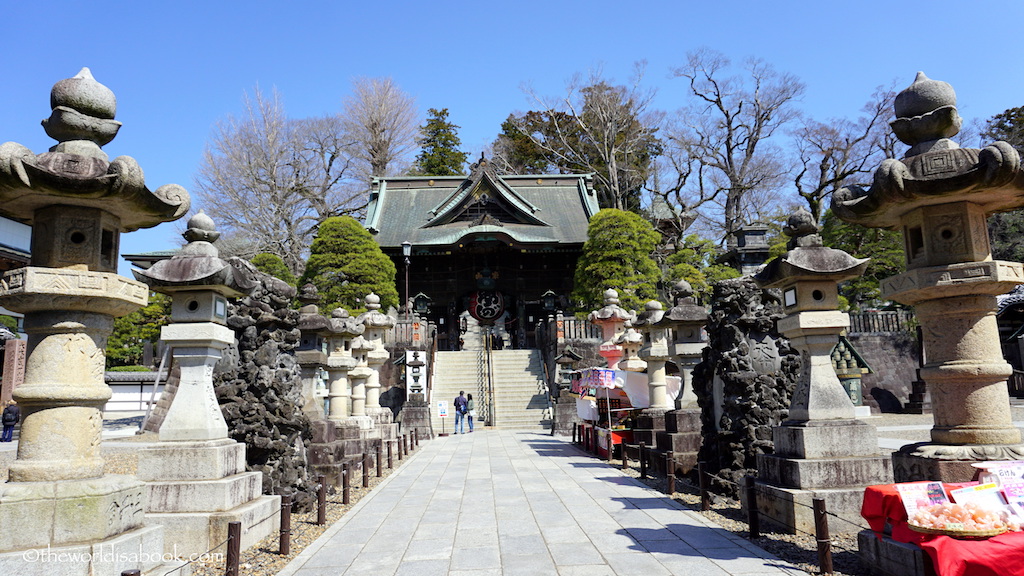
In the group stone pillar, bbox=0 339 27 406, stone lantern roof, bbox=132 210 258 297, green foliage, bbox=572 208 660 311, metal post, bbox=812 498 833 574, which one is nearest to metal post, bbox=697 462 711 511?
metal post, bbox=812 498 833 574

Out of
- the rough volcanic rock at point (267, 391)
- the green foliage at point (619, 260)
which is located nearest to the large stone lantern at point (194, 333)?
the rough volcanic rock at point (267, 391)

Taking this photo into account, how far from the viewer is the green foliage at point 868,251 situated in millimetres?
25641

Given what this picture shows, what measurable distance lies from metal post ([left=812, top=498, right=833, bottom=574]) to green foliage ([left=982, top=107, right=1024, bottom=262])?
1116 inches

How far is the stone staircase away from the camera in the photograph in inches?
932

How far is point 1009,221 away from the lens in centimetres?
2961

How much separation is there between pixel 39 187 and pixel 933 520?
663 cm

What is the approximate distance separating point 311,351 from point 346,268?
17.4 m

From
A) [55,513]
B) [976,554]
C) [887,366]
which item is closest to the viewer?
[976,554]

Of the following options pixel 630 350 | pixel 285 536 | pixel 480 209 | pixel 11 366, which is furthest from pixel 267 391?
pixel 480 209

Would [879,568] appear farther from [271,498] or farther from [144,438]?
[144,438]

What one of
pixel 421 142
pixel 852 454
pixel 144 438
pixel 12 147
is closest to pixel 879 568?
pixel 852 454

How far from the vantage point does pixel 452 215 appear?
34.1 metres

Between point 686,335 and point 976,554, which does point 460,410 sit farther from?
point 976,554

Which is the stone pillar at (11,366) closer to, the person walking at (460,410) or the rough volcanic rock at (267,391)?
the person walking at (460,410)
